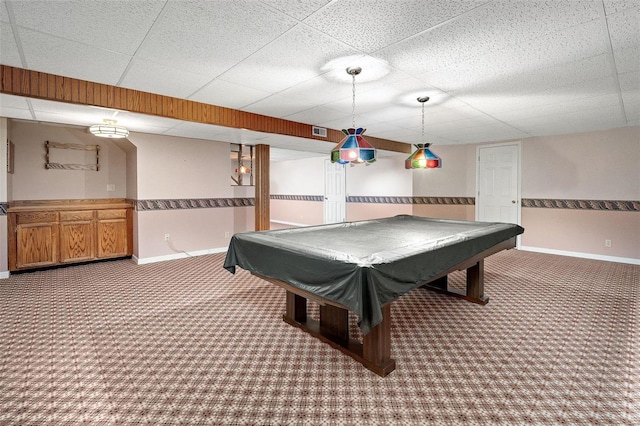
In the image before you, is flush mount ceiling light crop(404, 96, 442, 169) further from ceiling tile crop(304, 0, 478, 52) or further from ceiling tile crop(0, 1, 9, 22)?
ceiling tile crop(0, 1, 9, 22)

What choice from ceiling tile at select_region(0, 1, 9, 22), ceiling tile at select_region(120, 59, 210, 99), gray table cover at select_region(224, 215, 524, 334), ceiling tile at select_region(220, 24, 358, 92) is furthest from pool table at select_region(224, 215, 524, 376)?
ceiling tile at select_region(0, 1, 9, 22)

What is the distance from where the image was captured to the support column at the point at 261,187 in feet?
20.2

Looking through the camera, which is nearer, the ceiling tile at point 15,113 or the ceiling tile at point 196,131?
the ceiling tile at point 15,113

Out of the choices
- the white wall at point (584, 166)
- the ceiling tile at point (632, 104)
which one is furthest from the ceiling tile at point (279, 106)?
the white wall at point (584, 166)

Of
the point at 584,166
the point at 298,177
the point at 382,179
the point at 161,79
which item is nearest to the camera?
the point at 161,79

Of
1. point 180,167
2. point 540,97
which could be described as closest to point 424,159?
point 540,97

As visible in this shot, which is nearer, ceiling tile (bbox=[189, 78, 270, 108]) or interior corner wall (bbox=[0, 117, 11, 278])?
ceiling tile (bbox=[189, 78, 270, 108])

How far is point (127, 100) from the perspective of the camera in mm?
3508

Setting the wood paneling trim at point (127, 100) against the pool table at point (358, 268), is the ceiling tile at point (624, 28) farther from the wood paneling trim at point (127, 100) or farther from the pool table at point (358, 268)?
the wood paneling trim at point (127, 100)

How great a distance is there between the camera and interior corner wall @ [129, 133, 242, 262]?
5.36m

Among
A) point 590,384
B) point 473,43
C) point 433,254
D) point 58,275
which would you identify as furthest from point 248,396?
point 58,275

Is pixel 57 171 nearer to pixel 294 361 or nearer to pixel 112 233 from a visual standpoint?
pixel 112 233

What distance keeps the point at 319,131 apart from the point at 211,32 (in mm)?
3378

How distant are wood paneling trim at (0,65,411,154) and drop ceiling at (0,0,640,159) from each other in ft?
0.50
